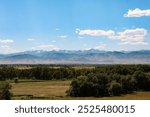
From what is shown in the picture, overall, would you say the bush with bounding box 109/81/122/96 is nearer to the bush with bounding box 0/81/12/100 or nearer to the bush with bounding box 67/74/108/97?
the bush with bounding box 67/74/108/97

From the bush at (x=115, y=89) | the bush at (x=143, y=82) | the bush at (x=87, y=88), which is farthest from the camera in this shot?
the bush at (x=143, y=82)

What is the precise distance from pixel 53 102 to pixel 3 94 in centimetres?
3969

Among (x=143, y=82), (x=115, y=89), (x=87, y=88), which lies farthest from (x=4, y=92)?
(x=143, y=82)

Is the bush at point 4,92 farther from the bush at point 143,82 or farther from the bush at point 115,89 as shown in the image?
the bush at point 143,82

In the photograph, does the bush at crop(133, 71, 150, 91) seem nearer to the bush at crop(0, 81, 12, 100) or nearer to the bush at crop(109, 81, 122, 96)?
the bush at crop(109, 81, 122, 96)

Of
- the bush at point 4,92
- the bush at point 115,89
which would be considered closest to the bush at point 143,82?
the bush at point 115,89

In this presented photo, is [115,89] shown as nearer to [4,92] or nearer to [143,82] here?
[143,82]

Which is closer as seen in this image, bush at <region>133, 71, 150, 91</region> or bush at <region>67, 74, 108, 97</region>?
bush at <region>67, 74, 108, 97</region>

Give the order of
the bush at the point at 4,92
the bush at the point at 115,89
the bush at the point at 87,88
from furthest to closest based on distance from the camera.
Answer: the bush at the point at 115,89 < the bush at the point at 87,88 < the bush at the point at 4,92

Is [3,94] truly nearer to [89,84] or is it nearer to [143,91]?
[89,84]

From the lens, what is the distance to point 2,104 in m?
13.8

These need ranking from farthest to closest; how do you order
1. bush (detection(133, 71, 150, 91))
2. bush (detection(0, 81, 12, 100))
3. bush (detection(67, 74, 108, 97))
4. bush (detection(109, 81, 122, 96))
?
bush (detection(133, 71, 150, 91)) < bush (detection(109, 81, 122, 96)) < bush (detection(67, 74, 108, 97)) < bush (detection(0, 81, 12, 100))

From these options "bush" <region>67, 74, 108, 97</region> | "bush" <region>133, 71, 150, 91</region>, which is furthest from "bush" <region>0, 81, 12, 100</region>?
"bush" <region>133, 71, 150, 91</region>

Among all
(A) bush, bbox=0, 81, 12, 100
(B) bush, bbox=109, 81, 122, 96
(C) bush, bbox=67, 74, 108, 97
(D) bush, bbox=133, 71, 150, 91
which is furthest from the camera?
(D) bush, bbox=133, 71, 150, 91
